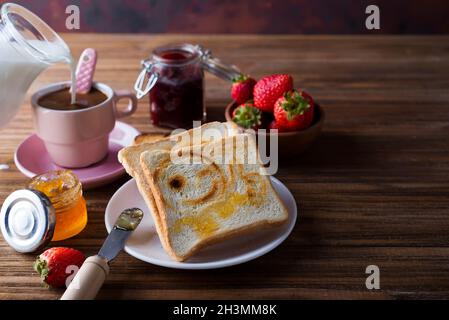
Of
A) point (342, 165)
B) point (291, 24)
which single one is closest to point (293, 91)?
point (342, 165)

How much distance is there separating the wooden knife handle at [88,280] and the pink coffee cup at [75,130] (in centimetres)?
45

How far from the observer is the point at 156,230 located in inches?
45.1

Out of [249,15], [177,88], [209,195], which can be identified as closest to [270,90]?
[177,88]

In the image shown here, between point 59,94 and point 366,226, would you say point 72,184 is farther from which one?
point 366,226

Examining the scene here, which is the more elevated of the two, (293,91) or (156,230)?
(293,91)

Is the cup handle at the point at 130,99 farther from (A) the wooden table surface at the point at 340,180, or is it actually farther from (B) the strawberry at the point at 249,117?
(B) the strawberry at the point at 249,117

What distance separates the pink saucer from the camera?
1344mm

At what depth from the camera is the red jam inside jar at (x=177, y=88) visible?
159 centimetres

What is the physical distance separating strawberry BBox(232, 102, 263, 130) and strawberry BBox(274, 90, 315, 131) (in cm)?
5

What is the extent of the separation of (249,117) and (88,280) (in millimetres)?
632

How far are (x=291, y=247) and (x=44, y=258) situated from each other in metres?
0.46

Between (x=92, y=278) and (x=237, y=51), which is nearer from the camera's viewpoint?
(x=92, y=278)

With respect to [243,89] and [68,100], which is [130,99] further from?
[243,89]

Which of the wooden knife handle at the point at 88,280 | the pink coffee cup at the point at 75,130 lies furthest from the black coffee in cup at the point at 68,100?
the wooden knife handle at the point at 88,280
